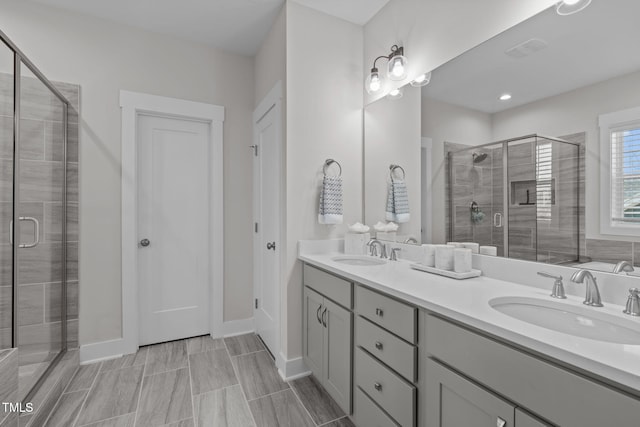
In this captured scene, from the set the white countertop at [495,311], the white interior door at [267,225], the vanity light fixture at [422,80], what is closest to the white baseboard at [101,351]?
the white interior door at [267,225]

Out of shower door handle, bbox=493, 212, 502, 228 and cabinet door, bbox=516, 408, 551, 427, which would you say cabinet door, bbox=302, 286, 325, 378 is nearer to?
shower door handle, bbox=493, 212, 502, 228

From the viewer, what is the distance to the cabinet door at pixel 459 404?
0.84 metres

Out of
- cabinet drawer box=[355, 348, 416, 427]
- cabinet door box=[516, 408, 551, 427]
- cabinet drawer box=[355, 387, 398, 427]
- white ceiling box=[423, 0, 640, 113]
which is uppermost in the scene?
white ceiling box=[423, 0, 640, 113]

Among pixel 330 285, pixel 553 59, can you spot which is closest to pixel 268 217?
pixel 330 285

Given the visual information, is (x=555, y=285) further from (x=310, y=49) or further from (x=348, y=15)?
(x=348, y=15)

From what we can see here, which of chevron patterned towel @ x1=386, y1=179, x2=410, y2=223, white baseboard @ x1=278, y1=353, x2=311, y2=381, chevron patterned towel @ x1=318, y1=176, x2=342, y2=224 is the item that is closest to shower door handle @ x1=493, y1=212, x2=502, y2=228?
chevron patterned towel @ x1=386, y1=179, x2=410, y2=223

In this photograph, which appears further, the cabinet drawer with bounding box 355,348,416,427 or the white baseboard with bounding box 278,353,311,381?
the white baseboard with bounding box 278,353,311,381

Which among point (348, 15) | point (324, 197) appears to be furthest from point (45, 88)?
point (348, 15)

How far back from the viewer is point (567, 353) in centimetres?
69

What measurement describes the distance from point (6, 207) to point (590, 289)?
2.63 m

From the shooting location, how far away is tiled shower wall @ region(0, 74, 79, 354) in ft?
5.17

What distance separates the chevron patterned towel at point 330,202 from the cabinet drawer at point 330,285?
0.36 metres

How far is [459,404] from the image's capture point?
958 mm

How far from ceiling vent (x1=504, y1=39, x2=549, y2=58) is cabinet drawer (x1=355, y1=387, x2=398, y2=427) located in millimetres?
1695
